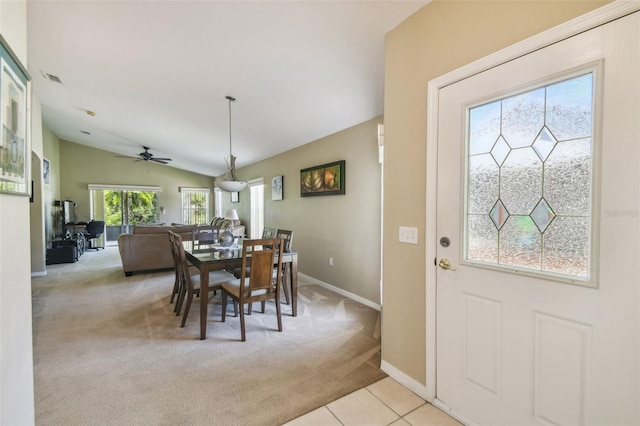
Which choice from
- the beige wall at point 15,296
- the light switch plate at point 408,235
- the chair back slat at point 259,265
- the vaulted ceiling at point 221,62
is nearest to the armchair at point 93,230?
the vaulted ceiling at point 221,62

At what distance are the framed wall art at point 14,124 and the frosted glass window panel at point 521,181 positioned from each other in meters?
2.26

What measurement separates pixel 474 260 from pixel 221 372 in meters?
1.96

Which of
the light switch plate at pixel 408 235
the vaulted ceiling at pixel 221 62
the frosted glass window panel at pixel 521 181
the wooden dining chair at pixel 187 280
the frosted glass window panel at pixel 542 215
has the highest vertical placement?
the vaulted ceiling at pixel 221 62

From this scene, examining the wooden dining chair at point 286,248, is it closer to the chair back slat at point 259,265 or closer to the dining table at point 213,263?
the dining table at point 213,263

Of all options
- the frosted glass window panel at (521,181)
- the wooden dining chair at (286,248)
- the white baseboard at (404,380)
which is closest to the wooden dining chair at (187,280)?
the wooden dining chair at (286,248)

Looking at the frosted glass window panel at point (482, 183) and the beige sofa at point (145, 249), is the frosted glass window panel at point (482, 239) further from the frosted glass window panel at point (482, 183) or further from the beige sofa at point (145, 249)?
the beige sofa at point (145, 249)

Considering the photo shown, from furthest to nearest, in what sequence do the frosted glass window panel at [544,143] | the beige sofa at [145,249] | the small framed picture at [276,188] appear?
the small framed picture at [276,188], the beige sofa at [145,249], the frosted glass window panel at [544,143]

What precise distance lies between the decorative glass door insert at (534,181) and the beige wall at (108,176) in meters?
10.2

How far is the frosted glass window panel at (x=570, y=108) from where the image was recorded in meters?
1.21

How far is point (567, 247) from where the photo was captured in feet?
4.18

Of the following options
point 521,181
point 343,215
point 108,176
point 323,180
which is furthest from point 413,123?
point 108,176

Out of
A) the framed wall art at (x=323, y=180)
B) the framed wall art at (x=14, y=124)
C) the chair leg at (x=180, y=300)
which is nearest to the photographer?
the framed wall art at (x=14, y=124)

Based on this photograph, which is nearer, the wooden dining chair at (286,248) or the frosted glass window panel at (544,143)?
the frosted glass window panel at (544,143)

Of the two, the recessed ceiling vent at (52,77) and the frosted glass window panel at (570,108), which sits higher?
the recessed ceiling vent at (52,77)
